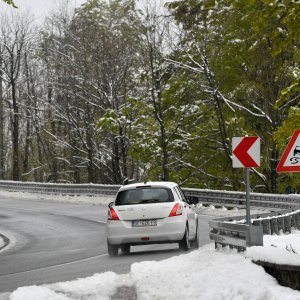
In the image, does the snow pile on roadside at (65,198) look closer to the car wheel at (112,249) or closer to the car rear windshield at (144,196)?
the car wheel at (112,249)

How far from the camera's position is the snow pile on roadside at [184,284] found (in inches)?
362

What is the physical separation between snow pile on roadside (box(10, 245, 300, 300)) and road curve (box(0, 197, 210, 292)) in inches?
57.6

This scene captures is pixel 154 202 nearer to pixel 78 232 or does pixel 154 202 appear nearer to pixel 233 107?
pixel 78 232

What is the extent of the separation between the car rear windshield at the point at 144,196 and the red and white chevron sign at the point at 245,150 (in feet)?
6.51

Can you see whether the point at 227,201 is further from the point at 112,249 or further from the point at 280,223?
the point at 112,249

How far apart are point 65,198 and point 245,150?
27558 millimetres

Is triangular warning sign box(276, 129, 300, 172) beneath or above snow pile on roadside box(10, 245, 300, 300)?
above

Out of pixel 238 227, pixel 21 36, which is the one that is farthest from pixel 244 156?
pixel 21 36

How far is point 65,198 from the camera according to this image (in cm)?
4122

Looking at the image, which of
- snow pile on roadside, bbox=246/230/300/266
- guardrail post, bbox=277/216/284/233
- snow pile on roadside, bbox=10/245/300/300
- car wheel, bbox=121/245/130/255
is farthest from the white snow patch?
guardrail post, bbox=277/216/284/233

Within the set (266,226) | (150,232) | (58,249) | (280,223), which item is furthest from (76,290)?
(280,223)

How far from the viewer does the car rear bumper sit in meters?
15.5

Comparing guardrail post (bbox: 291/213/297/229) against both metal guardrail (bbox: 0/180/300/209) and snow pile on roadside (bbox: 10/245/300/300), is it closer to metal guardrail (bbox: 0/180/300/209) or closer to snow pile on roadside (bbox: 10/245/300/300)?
metal guardrail (bbox: 0/180/300/209)

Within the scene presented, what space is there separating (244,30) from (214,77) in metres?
3.98
